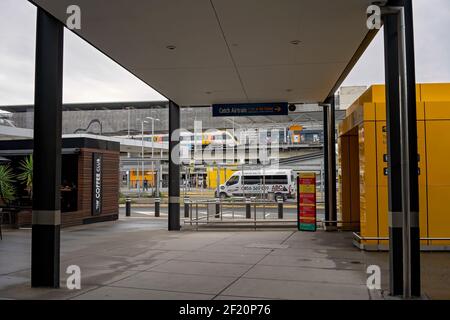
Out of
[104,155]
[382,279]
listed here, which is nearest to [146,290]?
[382,279]

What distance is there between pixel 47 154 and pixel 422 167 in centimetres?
719

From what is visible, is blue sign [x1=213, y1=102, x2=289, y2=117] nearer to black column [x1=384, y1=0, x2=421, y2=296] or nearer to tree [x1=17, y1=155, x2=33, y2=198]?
tree [x1=17, y1=155, x2=33, y2=198]

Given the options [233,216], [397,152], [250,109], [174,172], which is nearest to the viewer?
[397,152]

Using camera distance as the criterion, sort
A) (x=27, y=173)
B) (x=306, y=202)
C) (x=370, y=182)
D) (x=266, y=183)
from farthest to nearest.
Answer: (x=266, y=183)
(x=27, y=173)
(x=306, y=202)
(x=370, y=182)

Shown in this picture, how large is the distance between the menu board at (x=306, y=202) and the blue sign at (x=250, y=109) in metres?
2.14

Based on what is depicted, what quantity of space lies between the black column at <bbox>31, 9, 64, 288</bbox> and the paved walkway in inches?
15.5

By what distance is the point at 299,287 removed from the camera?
609 cm

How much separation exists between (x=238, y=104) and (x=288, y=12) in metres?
7.11

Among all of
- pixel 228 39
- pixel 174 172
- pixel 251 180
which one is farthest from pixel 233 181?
pixel 228 39

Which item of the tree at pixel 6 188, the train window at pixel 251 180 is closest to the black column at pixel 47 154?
the tree at pixel 6 188

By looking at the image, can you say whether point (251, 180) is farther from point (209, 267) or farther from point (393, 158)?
point (393, 158)

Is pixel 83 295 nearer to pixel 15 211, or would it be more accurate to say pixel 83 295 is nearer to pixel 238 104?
pixel 238 104

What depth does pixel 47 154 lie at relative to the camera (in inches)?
252

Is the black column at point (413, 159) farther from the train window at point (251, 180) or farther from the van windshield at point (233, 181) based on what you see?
the van windshield at point (233, 181)
